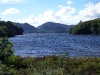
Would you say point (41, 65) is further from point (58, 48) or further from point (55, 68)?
point (58, 48)

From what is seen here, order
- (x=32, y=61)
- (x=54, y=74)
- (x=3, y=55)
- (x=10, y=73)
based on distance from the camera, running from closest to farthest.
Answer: (x=54, y=74)
(x=10, y=73)
(x=3, y=55)
(x=32, y=61)

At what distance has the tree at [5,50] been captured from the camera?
18.2 meters

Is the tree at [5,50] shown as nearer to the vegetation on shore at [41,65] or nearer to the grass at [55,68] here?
the vegetation on shore at [41,65]

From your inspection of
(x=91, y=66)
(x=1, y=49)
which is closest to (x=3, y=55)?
(x=1, y=49)

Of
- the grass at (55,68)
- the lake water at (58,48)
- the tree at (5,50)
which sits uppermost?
the tree at (5,50)

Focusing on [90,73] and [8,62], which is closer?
[90,73]

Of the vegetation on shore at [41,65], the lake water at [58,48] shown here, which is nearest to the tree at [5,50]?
the vegetation on shore at [41,65]

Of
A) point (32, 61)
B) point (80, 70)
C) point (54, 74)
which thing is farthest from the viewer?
point (32, 61)

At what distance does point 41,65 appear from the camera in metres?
17.4

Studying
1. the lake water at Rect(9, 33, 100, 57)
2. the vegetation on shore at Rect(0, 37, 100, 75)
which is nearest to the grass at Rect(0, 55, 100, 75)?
the vegetation on shore at Rect(0, 37, 100, 75)

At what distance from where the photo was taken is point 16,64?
19094 millimetres

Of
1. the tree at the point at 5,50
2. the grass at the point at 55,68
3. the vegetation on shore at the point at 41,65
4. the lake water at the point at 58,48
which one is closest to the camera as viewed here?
the grass at the point at 55,68

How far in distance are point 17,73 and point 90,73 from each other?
4.29 meters

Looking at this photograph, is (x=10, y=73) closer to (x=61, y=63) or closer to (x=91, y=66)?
(x=61, y=63)
